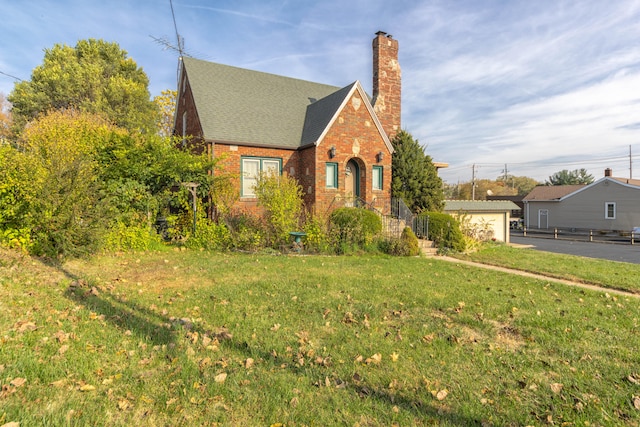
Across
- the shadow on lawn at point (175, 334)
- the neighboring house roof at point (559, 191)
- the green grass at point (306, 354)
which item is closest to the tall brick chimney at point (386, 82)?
the green grass at point (306, 354)

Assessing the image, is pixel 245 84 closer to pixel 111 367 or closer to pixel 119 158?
pixel 119 158

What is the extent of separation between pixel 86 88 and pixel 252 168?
22.6m

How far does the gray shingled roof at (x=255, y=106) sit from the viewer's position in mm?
15203

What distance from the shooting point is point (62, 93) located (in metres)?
27.2

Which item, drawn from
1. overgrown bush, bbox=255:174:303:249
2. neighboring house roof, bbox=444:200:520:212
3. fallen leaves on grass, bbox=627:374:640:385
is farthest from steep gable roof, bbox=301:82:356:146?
fallen leaves on grass, bbox=627:374:640:385

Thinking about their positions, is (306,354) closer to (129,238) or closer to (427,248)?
(129,238)

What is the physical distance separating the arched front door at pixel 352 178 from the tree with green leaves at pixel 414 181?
1.91m

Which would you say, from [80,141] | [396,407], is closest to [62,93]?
[80,141]

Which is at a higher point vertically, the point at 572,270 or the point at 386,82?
the point at 386,82

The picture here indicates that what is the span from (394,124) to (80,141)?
48.1ft

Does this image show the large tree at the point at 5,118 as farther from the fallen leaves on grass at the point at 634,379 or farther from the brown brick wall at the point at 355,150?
the fallen leaves on grass at the point at 634,379

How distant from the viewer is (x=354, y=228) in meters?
12.3

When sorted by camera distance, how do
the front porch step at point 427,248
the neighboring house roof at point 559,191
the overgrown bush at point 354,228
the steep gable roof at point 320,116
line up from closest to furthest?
the overgrown bush at point 354,228 → the front porch step at point 427,248 → the steep gable roof at point 320,116 → the neighboring house roof at point 559,191

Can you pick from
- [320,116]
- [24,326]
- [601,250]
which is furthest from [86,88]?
[601,250]
